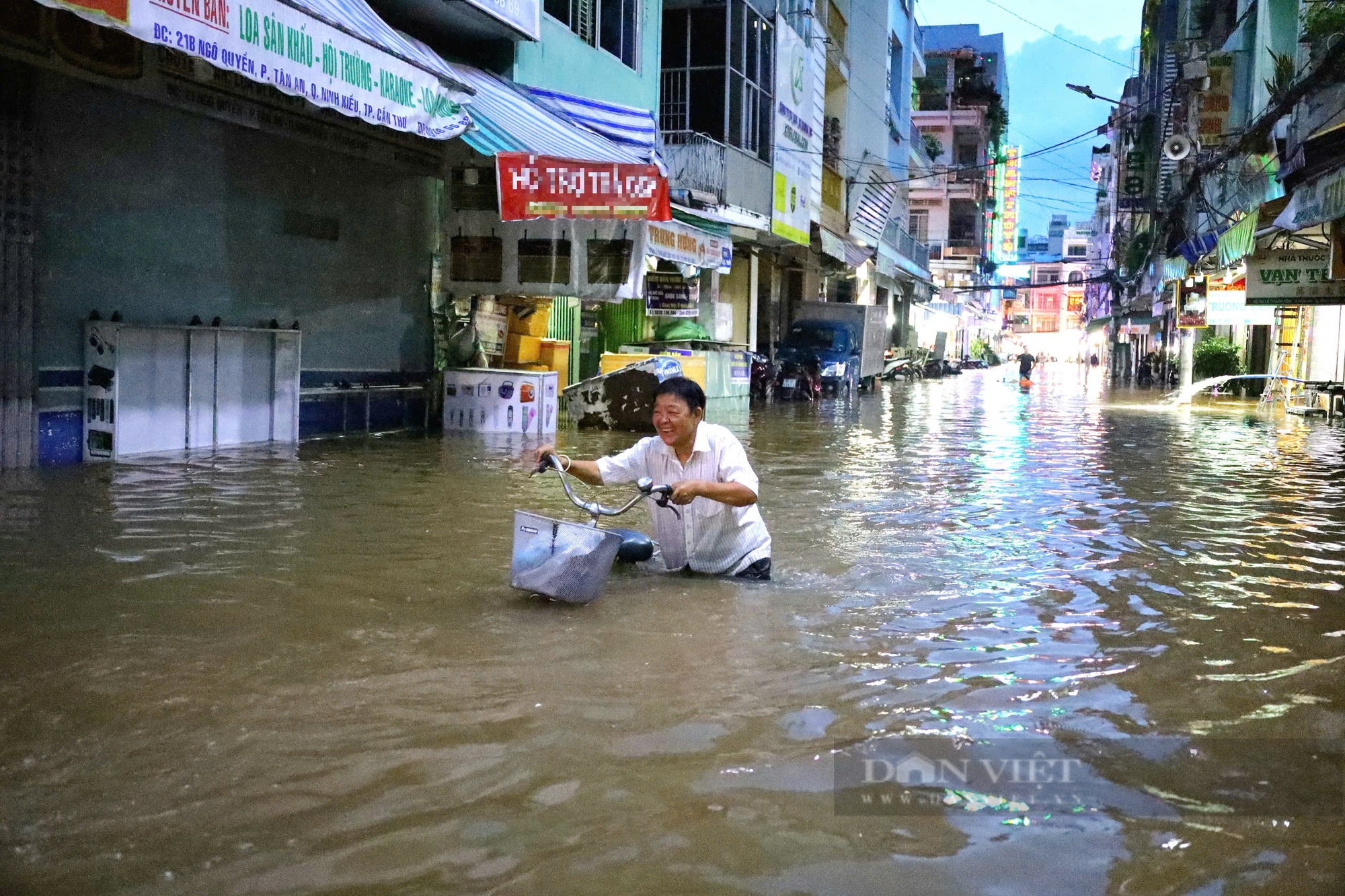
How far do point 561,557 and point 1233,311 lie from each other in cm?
2821

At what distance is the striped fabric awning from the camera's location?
16.2 meters

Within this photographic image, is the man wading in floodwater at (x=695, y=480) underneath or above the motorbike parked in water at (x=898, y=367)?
underneath

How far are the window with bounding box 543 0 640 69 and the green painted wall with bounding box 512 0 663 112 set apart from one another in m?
0.19

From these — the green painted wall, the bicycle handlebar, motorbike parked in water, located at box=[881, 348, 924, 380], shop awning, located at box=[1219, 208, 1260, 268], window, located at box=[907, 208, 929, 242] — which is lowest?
the bicycle handlebar

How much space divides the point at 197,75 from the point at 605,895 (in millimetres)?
10400

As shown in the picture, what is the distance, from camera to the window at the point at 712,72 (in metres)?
25.1

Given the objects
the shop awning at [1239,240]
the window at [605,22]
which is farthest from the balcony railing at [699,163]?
the shop awning at [1239,240]

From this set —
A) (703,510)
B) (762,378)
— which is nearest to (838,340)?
(762,378)

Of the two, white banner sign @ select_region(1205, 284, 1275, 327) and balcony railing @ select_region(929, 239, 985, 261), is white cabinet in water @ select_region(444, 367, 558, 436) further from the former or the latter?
balcony railing @ select_region(929, 239, 985, 261)

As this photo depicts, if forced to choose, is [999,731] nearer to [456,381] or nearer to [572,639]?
[572,639]

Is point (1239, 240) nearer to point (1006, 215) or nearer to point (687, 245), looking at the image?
point (687, 245)

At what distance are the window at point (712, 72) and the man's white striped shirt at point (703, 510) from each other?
19610 millimetres

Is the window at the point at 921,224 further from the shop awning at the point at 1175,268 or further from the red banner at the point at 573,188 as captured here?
the red banner at the point at 573,188

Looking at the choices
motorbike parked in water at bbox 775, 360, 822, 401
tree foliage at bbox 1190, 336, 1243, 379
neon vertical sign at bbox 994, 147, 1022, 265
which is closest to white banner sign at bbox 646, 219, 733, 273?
motorbike parked in water at bbox 775, 360, 822, 401
